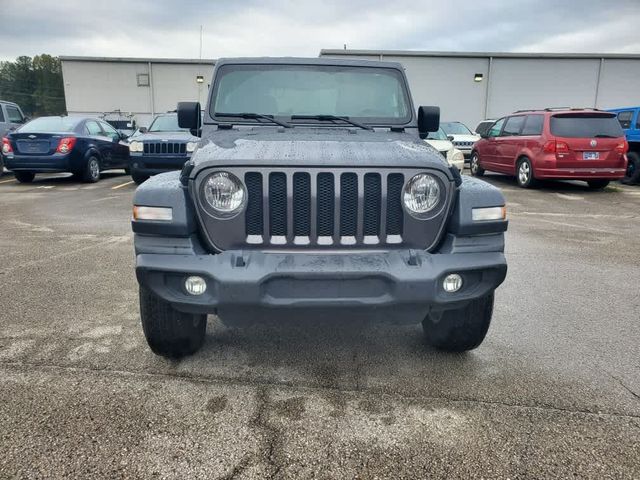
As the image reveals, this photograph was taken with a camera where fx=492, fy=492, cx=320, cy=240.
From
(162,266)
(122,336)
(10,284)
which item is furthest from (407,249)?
(10,284)

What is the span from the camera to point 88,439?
85.7 inches

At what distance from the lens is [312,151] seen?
256 cm

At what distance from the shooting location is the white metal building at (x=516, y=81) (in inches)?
981

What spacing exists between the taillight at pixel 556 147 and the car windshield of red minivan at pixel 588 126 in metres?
0.19

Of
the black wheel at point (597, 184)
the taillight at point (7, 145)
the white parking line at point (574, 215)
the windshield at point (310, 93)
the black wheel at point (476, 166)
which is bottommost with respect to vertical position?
the white parking line at point (574, 215)

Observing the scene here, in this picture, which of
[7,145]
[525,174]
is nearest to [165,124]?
[7,145]

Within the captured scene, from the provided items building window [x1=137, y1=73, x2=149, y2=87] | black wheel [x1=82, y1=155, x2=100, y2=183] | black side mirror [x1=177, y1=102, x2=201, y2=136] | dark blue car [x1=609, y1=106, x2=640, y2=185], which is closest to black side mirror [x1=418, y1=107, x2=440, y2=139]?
black side mirror [x1=177, y1=102, x2=201, y2=136]

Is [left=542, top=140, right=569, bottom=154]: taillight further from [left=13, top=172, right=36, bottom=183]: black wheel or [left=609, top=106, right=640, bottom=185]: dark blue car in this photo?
[left=13, top=172, right=36, bottom=183]: black wheel

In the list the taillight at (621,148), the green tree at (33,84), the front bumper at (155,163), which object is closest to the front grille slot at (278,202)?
the front bumper at (155,163)

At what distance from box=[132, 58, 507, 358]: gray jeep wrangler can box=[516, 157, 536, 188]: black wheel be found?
29.7 ft

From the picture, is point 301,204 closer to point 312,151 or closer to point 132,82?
point 312,151

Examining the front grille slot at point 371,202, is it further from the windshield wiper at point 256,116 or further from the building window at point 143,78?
the building window at point 143,78

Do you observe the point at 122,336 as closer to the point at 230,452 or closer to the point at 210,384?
the point at 210,384

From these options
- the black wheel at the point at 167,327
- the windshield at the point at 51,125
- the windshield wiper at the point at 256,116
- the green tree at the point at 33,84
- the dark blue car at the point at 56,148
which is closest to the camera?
the black wheel at the point at 167,327
